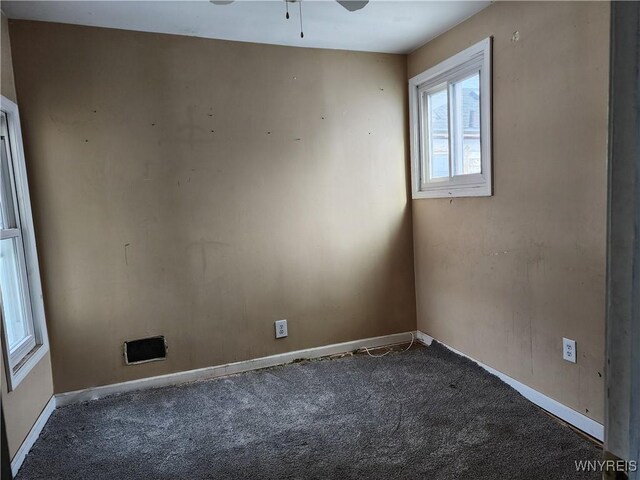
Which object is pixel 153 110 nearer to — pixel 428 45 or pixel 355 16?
pixel 355 16

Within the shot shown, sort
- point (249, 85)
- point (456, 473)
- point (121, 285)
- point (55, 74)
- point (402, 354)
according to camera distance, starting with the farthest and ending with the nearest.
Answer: point (402, 354) < point (249, 85) < point (121, 285) < point (55, 74) < point (456, 473)

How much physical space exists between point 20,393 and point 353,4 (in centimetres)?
265

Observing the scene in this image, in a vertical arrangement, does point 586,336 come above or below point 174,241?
below

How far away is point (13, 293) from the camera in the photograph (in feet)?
6.98

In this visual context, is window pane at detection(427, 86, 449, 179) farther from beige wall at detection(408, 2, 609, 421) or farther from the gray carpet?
the gray carpet

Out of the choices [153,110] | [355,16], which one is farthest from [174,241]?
[355,16]

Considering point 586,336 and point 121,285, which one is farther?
point 121,285

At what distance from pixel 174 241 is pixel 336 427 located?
1517 mm

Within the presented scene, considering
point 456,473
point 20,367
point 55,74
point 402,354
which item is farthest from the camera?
point 402,354

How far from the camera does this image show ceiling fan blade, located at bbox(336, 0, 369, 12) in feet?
7.18

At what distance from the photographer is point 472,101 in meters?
2.58

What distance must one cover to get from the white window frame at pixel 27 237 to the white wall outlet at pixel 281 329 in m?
1.40

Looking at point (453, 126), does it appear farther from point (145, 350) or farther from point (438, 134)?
point (145, 350)

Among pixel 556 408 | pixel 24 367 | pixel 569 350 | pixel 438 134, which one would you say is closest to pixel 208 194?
pixel 24 367
